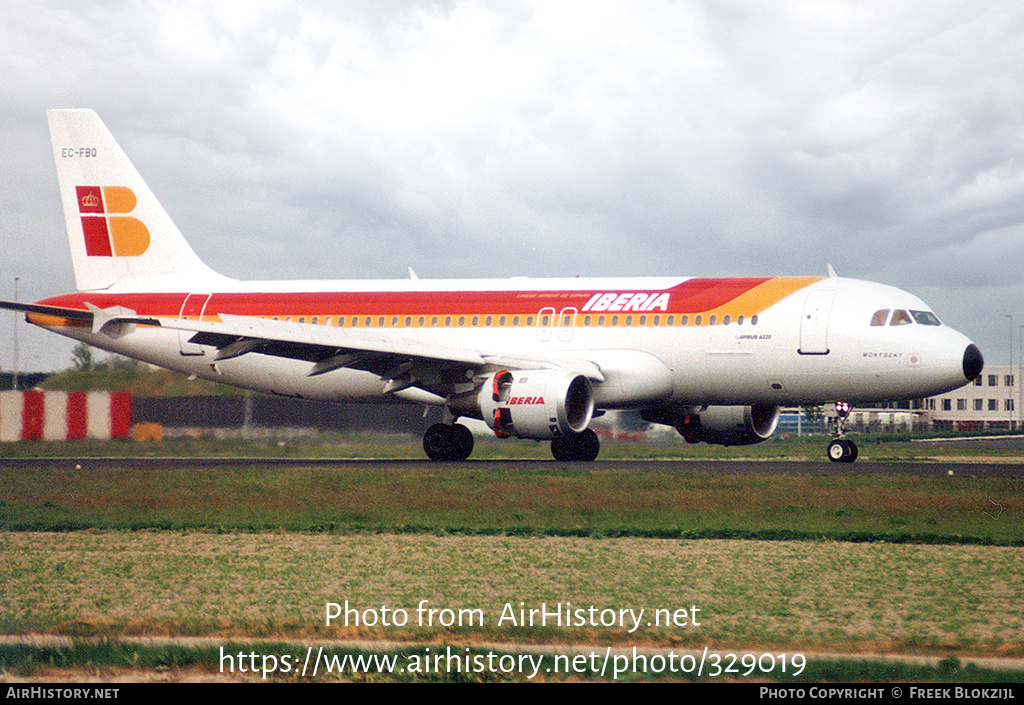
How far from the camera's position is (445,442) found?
88.2 feet

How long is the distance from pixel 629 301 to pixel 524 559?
14910 millimetres

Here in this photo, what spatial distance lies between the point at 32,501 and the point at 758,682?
1337 cm

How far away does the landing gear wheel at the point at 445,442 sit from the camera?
26.9 metres

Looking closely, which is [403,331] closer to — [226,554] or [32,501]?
[32,501]

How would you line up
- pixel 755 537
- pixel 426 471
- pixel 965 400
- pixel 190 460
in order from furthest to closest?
pixel 965 400 < pixel 190 460 < pixel 426 471 < pixel 755 537

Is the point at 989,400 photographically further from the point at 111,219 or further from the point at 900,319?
the point at 111,219

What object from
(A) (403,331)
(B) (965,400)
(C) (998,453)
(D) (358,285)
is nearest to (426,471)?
(A) (403,331)

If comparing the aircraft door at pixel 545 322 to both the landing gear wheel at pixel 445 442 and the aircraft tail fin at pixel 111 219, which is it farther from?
the aircraft tail fin at pixel 111 219

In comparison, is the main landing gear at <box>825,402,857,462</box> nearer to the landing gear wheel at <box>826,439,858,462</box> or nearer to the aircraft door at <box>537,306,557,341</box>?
the landing gear wheel at <box>826,439,858,462</box>

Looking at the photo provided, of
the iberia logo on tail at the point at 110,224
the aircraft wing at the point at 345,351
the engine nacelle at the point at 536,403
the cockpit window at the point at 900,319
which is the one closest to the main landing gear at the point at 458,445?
the aircraft wing at the point at 345,351

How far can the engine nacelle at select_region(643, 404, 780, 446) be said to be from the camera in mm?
27609

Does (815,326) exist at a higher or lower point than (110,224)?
lower

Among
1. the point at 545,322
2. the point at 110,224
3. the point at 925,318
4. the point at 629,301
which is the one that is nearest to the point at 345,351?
the point at 545,322
